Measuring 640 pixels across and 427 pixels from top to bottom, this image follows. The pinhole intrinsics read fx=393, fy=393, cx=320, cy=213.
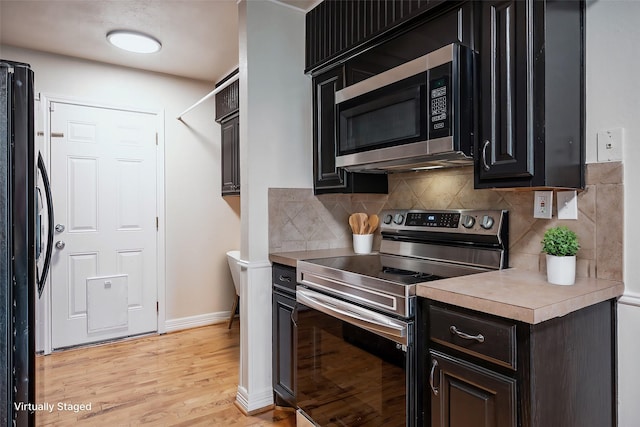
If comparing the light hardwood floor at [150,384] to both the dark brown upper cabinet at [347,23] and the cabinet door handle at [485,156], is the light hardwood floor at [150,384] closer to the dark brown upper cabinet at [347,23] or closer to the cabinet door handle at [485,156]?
the cabinet door handle at [485,156]

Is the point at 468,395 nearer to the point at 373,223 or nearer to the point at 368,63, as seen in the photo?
the point at 373,223

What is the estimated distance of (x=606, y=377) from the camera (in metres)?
1.39

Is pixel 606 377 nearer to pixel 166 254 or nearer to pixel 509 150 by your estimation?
pixel 509 150

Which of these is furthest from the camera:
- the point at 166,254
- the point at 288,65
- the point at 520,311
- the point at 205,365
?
the point at 166,254

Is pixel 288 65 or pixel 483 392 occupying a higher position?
pixel 288 65

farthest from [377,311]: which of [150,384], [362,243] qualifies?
[150,384]

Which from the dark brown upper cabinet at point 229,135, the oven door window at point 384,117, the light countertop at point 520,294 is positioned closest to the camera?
the light countertop at point 520,294

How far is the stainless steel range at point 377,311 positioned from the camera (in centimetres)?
143

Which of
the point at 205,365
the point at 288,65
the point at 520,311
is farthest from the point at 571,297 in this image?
the point at 205,365

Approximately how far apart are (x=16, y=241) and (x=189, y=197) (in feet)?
8.20

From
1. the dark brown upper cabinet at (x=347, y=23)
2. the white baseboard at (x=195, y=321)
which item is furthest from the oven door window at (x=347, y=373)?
the white baseboard at (x=195, y=321)

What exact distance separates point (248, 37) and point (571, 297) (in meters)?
2.03

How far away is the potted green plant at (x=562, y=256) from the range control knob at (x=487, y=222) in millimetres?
360

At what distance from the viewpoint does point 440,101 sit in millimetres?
1540
